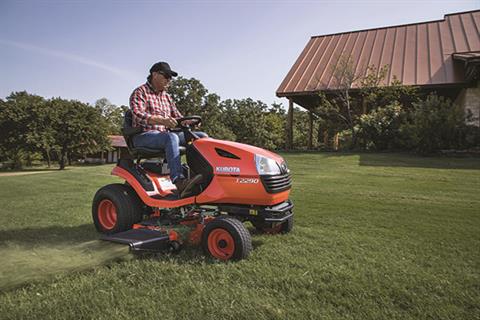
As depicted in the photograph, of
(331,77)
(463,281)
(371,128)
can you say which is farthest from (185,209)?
(331,77)

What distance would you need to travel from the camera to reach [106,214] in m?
3.96

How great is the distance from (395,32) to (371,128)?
9.28 m

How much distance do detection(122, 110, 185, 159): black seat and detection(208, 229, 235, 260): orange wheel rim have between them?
3.28 feet

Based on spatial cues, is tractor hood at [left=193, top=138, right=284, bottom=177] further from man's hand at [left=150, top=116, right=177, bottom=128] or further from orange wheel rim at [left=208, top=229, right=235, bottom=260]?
orange wheel rim at [left=208, top=229, right=235, bottom=260]

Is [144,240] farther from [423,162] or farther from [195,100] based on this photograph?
[195,100]

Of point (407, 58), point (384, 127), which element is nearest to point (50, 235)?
point (384, 127)

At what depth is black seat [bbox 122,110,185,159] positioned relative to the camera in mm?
3591

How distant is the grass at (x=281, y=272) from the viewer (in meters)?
2.05

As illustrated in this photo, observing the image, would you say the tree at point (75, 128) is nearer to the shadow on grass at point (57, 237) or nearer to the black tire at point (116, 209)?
the shadow on grass at point (57, 237)

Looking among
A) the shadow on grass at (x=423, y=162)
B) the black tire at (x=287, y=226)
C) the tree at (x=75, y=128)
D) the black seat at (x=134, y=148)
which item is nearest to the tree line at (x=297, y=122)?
the tree at (x=75, y=128)

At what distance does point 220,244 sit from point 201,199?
475 mm

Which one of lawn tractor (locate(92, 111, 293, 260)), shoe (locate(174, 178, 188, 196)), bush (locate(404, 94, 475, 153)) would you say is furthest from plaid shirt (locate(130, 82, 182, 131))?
bush (locate(404, 94, 475, 153))

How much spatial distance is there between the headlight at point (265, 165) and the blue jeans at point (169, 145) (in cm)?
82

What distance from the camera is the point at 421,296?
2172mm
